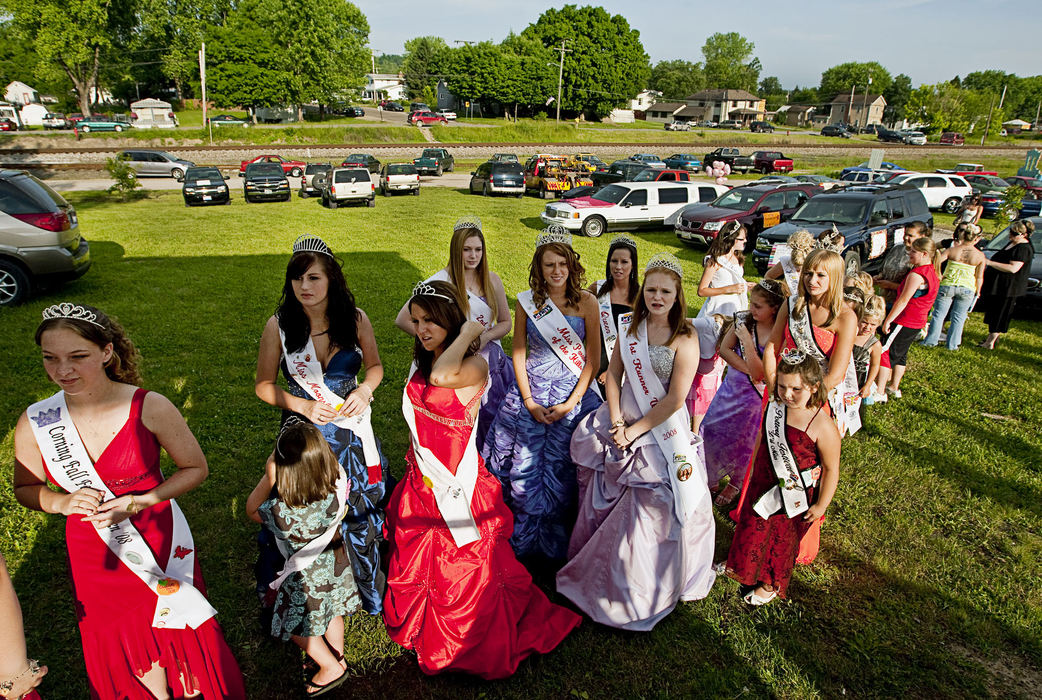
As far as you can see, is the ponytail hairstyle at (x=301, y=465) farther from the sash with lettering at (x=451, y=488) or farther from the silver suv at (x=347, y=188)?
the silver suv at (x=347, y=188)

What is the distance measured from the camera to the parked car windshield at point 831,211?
11617 millimetres

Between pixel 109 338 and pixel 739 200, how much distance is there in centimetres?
1521

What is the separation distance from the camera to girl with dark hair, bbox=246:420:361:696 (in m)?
2.52

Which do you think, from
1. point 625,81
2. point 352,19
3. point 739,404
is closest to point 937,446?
point 739,404

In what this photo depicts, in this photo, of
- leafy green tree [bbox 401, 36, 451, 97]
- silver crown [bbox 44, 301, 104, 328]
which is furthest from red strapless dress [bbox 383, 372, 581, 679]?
leafy green tree [bbox 401, 36, 451, 97]

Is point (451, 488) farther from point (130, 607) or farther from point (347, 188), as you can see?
point (347, 188)

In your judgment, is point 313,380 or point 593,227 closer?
point 313,380

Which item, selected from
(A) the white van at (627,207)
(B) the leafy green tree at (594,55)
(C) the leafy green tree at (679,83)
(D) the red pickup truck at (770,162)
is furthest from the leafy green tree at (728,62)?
(A) the white van at (627,207)

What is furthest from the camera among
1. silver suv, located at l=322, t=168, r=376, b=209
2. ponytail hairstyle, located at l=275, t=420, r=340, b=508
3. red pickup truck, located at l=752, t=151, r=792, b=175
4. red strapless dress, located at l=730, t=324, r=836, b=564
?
red pickup truck, located at l=752, t=151, r=792, b=175

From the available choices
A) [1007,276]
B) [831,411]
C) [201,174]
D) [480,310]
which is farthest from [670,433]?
[201,174]

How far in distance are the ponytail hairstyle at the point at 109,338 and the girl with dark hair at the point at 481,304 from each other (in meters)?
1.70

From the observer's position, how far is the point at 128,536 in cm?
239

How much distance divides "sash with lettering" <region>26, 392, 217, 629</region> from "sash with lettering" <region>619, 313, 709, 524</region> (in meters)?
2.41

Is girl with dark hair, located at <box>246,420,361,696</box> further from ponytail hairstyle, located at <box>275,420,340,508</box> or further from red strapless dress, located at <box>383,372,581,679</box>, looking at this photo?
red strapless dress, located at <box>383,372,581,679</box>
